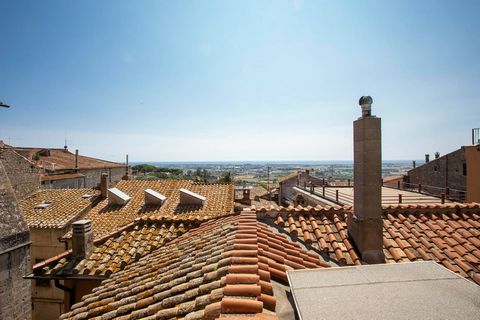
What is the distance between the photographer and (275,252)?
4062mm

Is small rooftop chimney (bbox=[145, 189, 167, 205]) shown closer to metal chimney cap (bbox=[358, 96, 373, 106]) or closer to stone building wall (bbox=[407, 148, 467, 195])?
metal chimney cap (bbox=[358, 96, 373, 106])

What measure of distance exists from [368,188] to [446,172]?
2298 cm

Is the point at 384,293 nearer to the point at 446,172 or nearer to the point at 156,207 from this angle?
the point at 156,207

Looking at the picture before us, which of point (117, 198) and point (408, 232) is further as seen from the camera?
point (117, 198)

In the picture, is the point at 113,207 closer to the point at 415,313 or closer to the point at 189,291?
the point at 189,291

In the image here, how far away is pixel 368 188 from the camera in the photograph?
208 inches

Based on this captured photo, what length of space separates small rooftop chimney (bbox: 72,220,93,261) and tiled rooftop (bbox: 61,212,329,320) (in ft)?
5.43

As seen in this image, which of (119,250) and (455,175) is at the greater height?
(455,175)

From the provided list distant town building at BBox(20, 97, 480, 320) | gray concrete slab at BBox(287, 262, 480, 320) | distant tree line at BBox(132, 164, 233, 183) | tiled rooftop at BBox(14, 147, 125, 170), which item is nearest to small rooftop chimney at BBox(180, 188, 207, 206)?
distant town building at BBox(20, 97, 480, 320)

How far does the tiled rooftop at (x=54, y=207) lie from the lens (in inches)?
571

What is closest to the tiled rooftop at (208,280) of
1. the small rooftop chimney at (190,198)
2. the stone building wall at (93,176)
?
the small rooftop chimney at (190,198)

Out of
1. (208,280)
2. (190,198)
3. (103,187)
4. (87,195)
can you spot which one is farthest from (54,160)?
(208,280)

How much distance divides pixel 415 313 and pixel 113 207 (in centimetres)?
1767

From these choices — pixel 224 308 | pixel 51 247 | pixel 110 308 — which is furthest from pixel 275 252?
pixel 51 247
